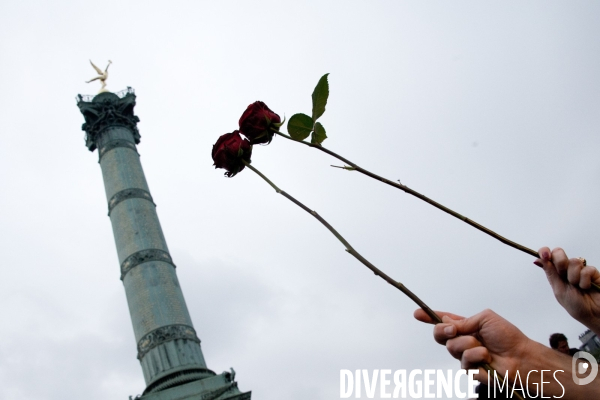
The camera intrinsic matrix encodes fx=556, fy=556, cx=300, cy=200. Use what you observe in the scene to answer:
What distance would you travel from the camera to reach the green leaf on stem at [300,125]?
132 centimetres

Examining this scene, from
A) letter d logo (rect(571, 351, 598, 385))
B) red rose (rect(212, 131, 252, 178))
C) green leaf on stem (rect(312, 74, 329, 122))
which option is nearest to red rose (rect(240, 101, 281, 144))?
red rose (rect(212, 131, 252, 178))

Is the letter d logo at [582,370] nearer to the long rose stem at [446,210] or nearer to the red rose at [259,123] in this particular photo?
the long rose stem at [446,210]

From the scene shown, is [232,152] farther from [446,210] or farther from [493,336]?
[493,336]

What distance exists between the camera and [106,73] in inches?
632

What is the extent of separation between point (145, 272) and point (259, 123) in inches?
439

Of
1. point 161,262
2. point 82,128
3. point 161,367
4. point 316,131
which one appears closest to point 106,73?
point 82,128

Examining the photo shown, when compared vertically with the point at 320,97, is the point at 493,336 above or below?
below

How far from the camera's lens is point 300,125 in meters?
1.32

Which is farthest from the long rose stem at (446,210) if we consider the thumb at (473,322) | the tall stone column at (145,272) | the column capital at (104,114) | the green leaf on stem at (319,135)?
the column capital at (104,114)

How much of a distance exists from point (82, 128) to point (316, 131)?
48.9 feet

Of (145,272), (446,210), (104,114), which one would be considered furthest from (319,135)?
(104,114)

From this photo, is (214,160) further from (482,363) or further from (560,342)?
(560,342)

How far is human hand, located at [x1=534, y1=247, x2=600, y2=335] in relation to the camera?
124 cm

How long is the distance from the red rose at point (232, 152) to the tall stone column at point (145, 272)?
977 cm
